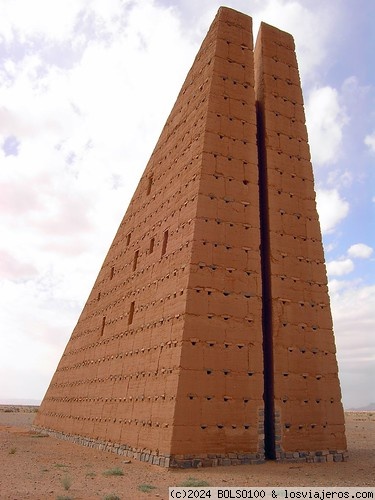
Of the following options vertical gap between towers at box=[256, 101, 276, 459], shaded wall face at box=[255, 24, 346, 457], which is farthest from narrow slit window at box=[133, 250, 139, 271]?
shaded wall face at box=[255, 24, 346, 457]

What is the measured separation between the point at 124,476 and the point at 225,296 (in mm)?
6221

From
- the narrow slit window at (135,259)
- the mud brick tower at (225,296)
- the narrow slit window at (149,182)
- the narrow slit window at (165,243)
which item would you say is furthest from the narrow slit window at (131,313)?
the narrow slit window at (149,182)

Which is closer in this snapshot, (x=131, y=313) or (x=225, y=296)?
(x=225, y=296)

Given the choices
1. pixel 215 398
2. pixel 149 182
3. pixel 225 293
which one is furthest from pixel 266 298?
pixel 149 182

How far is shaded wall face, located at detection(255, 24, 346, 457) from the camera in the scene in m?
15.1

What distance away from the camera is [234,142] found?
1755 cm

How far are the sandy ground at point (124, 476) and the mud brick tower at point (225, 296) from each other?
2.34 ft

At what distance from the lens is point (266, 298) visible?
16547 millimetres

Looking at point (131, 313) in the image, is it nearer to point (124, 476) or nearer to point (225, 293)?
point (225, 293)

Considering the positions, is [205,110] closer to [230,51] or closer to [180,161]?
[180,161]

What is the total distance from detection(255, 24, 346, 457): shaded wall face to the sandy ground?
1449mm

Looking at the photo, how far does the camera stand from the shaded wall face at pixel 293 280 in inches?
594

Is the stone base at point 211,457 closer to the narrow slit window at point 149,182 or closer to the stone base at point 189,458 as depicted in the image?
the stone base at point 189,458

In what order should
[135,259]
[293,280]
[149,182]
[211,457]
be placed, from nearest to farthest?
[211,457] < [293,280] < [135,259] < [149,182]
